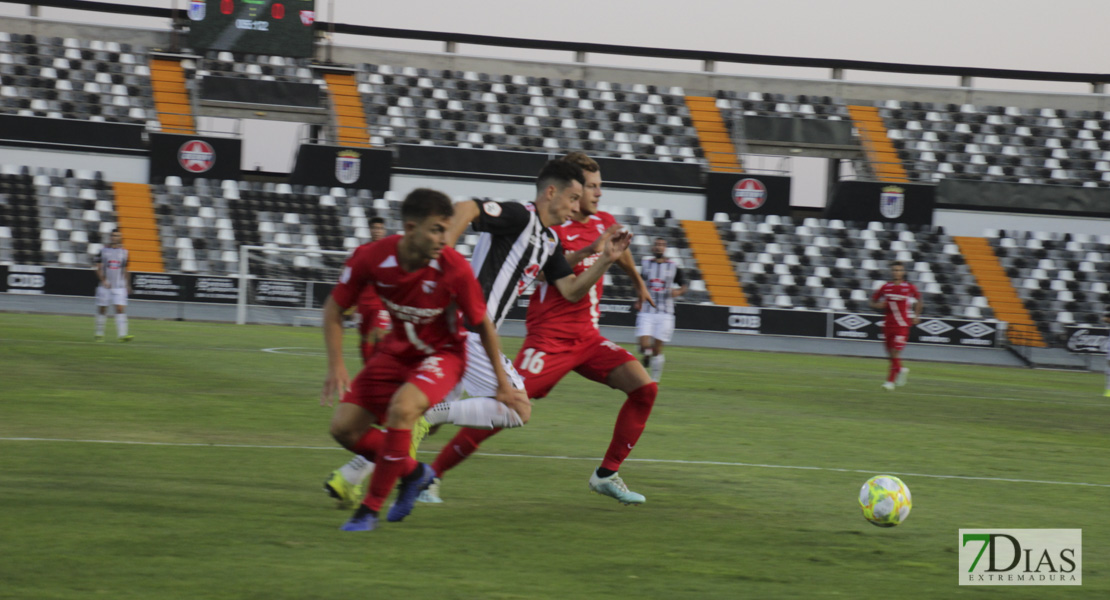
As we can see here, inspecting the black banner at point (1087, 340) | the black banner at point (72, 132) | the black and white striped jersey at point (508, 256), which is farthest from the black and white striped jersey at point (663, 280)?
the black banner at point (72, 132)

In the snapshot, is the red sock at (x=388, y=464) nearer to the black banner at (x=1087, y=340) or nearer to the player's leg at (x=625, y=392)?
the player's leg at (x=625, y=392)

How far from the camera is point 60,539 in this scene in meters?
5.18

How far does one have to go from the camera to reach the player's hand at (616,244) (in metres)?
6.17

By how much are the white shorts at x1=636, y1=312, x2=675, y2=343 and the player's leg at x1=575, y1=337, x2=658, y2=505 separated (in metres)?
11.3

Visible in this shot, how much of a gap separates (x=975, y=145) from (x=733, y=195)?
36.0 ft

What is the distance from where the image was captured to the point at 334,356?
18.9 feet

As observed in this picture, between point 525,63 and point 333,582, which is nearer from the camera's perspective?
point 333,582

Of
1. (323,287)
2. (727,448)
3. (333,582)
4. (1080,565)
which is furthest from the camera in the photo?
(323,287)

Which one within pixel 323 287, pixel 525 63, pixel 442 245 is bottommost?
pixel 323 287

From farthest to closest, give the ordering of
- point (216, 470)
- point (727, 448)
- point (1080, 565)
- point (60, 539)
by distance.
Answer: point (727, 448) → point (216, 470) → point (1080, 565) → point (60, 539)

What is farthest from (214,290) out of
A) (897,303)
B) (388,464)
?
(388,464)

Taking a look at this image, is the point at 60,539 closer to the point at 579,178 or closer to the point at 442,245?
the point at 442,245

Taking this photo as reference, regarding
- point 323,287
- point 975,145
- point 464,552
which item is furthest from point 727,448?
point 975,145

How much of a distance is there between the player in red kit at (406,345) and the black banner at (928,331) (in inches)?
1046
